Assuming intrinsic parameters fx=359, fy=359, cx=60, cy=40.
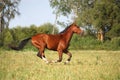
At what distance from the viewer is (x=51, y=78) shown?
9742 millimetres

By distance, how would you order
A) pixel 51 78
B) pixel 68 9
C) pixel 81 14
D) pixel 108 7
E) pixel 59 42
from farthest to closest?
pixel 68 9 → pixel 81 14 → pixel 108 7 → pixel 59 42 → pixel 51 78

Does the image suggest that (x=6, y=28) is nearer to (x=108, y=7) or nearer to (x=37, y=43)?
(x=108, y=7)

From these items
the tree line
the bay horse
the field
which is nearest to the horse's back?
the bay horse

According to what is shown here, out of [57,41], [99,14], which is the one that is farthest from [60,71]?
[99,14]

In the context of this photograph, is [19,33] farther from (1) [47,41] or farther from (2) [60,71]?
(2) [60,71]

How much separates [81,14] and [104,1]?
6573 mm

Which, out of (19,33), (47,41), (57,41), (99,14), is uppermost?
(57,41)

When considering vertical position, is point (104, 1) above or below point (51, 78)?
below

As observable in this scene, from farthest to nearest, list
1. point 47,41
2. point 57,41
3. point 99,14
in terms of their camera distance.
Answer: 1. point 99,14
2. point 47,41
3. point 57,41

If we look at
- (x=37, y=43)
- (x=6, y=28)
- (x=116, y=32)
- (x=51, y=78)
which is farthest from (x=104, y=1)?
(x=51, y=78)

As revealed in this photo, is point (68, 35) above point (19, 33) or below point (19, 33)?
above

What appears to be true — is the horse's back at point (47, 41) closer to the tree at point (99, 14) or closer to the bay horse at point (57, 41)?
the bay horse at point (57, 41)

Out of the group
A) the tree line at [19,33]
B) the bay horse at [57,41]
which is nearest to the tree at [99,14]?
the tree line at [19,33]

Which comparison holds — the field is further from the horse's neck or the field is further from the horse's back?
the horse's neck
